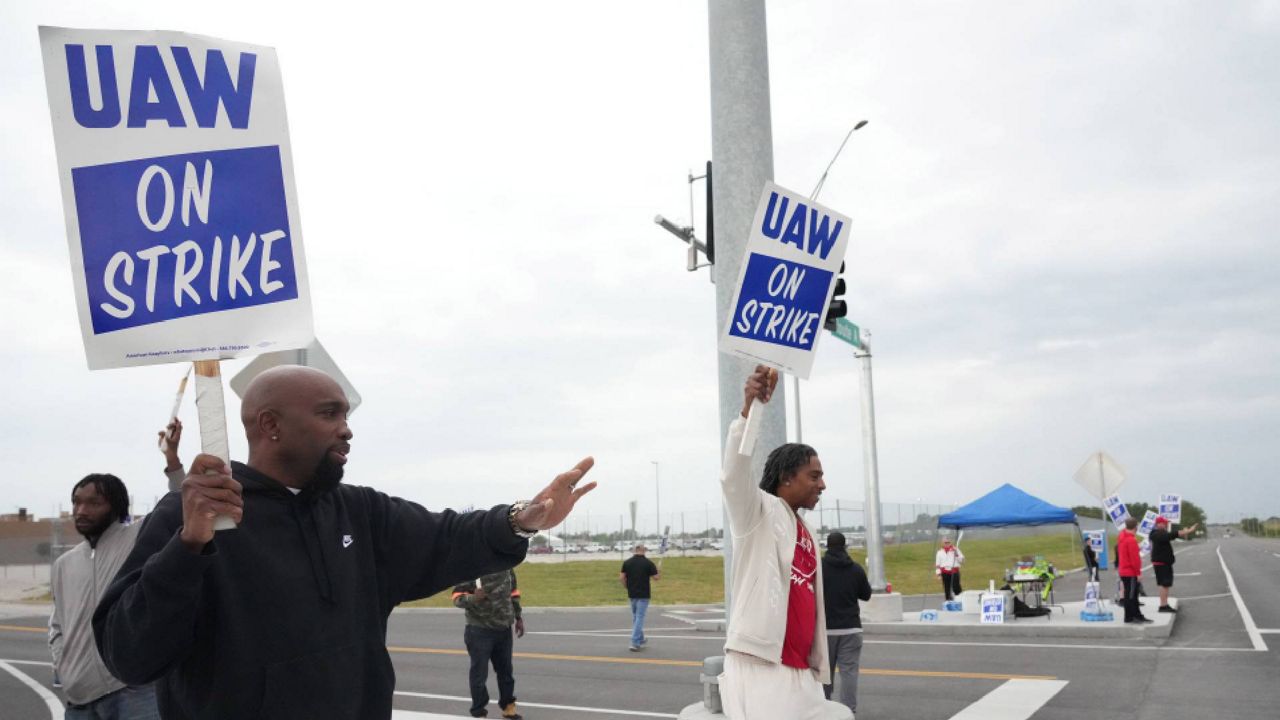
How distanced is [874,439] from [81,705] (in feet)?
64.4

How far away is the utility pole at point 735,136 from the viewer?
7668 millimetres

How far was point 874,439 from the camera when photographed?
Answer: 75.2ft

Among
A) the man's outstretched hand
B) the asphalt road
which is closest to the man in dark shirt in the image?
the asphalt road

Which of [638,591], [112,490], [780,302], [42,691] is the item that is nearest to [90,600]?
[112,490]

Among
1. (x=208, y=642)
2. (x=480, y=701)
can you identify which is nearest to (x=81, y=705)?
(x=208, y=642)

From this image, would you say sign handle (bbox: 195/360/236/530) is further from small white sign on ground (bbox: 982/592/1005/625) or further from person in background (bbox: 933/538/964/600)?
person in background (bbox: 933/538/964/600)

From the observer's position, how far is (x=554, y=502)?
2.97m

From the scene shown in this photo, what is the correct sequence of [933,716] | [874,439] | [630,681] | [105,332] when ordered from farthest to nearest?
[874,439] → [630,681] → [933,716] → [105,332]

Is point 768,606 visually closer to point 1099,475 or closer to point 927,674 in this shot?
point 927,674

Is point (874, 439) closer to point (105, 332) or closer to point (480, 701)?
point (480, 701)

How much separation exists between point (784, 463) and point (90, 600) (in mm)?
3371

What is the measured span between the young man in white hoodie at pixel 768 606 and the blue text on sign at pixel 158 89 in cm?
253

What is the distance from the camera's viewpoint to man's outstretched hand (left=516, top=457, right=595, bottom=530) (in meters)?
2.94

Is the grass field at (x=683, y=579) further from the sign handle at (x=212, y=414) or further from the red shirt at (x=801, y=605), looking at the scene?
the sign handle at (x=212, y=414)
